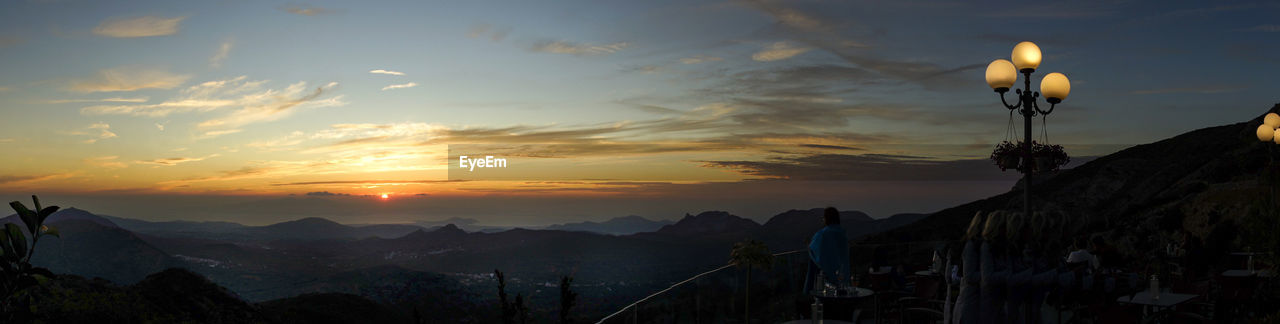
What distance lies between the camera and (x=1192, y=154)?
5262cm

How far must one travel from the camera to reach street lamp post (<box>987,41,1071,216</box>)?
822cm

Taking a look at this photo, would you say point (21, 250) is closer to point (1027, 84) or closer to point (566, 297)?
point (566, 297)

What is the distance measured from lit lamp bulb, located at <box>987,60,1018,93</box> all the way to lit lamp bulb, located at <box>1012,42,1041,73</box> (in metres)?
0.14

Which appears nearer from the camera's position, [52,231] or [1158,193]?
[52,231]

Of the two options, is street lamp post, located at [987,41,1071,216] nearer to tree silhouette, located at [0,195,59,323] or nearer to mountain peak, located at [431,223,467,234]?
tree silhouette, located at [0,195,59,323]

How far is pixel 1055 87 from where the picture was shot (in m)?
8.32

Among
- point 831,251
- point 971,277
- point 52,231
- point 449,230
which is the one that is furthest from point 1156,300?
point 449,230

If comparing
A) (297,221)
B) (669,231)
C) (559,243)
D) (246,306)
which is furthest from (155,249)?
(246,306)

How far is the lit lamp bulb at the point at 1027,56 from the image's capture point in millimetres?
8414

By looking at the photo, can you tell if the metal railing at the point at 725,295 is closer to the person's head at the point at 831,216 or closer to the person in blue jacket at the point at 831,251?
the person in blue jacket at the point at 831,251

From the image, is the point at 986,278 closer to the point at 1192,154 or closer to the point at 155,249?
the point at 1192,154

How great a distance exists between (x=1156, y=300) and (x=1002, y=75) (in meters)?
2.91

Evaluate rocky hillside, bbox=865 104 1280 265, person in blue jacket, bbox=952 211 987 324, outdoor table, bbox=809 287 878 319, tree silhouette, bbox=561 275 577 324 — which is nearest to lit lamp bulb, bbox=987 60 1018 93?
rocky hillside, bbox=865 104 1280 265

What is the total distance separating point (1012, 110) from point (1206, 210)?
19.4 m
